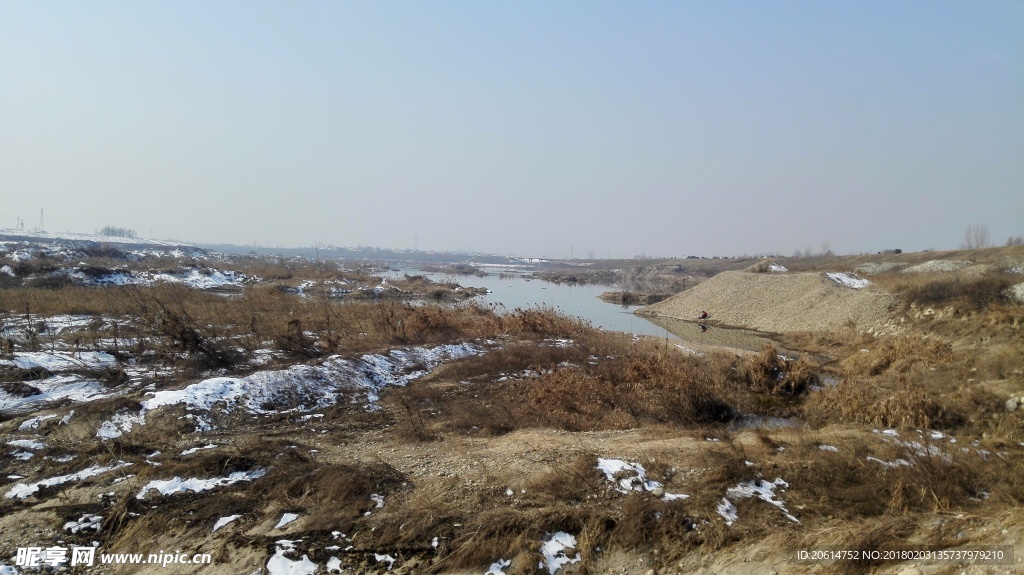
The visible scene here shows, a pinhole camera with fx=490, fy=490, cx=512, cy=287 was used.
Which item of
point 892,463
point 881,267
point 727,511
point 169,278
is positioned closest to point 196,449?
point 727,511

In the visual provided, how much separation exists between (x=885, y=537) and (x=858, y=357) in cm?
1558

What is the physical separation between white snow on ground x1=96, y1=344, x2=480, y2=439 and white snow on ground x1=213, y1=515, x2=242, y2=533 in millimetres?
3454

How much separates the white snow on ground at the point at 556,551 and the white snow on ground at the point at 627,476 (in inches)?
48.9

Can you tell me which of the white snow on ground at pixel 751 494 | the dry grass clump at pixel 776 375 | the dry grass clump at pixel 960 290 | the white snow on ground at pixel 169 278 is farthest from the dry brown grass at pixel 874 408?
the white snow on ground at pixel 169 278

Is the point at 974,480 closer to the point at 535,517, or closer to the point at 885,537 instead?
the point at 885,537

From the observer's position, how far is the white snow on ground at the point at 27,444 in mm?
6415

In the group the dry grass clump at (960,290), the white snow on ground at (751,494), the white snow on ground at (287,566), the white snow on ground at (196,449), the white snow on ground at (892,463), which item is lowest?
the white snow on ground at (196,449)

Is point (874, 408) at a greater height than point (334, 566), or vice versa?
point (334, 566)

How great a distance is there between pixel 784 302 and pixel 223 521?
33457 millimetres

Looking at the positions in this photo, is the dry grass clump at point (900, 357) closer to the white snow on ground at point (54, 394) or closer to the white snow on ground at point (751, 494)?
the white snow on ground at point (751, 494)

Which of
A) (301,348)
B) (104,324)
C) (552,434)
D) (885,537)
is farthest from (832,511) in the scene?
(104,324)

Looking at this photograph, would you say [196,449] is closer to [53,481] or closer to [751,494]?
[53,481]

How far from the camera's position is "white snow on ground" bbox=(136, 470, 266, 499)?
530 centimetres

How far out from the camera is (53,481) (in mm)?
5469
